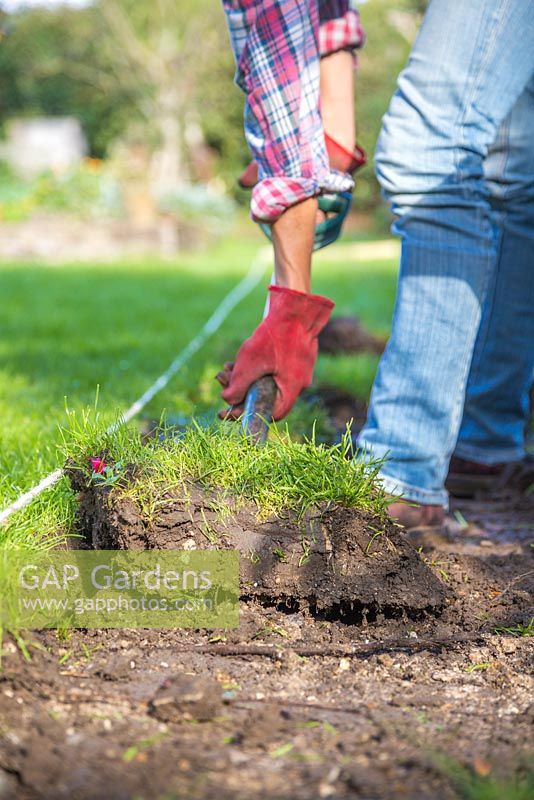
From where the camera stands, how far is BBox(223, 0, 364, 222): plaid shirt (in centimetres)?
220

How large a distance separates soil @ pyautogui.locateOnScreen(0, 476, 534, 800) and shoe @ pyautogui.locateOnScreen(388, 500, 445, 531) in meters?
0.40

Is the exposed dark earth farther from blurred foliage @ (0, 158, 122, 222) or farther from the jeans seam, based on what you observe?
blurred foliage @ (0, 158, 122, 222)

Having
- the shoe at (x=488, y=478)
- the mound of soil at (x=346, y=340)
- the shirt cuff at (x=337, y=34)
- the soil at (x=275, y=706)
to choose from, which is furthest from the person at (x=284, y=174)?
the mound of soil at (x=346, y=340)

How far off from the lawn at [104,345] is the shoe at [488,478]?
0.53 metres

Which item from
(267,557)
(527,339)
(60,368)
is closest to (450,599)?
(267,557)

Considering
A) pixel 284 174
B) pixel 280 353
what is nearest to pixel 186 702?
pixel 280 353

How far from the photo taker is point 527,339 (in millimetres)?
2893

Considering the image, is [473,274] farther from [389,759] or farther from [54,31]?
[54,31]

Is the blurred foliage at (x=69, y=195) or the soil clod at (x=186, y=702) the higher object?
the blurred foliage at (x=69, y=195)

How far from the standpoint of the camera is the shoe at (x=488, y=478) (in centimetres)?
288

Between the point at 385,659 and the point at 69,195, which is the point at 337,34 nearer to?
the point at 385,659

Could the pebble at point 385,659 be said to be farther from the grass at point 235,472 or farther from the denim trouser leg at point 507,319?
the denim trouser leg at point 507,319

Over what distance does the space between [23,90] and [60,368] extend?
25639 millimetres

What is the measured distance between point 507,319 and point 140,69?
2553cm
